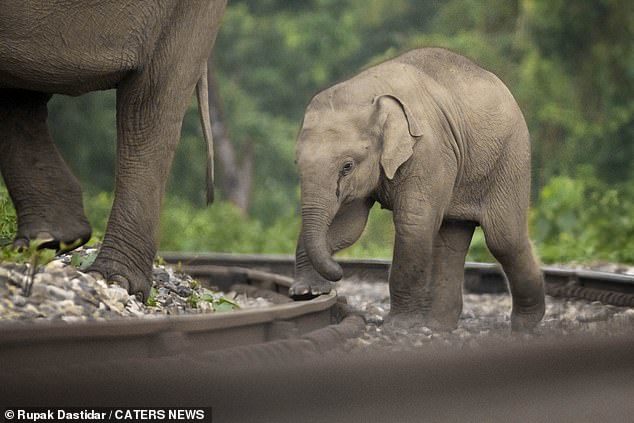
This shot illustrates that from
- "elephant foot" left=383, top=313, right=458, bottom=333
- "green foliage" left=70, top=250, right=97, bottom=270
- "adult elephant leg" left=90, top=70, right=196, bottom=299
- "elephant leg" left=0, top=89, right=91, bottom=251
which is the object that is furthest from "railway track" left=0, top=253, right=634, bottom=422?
"elephant foot" left=383, top=313, right=458, bottom=333

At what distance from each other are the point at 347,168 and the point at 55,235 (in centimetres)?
153

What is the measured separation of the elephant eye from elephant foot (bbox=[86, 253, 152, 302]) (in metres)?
1.21

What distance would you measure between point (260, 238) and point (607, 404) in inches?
515

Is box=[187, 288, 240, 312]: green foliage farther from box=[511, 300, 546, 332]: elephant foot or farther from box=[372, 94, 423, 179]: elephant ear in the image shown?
box=[511, 300, 546, 332]: elephant foot

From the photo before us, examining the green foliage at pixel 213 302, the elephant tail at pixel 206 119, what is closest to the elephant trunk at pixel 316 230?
the green foliage at pixel 213 302

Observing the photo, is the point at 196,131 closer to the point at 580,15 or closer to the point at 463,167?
the point at 580,15

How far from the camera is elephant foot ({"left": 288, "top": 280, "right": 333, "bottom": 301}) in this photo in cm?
672

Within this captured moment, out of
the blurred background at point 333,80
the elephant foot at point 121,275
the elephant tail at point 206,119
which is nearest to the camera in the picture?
the elephant foot at point 121,275

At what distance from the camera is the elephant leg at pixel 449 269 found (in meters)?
6.75

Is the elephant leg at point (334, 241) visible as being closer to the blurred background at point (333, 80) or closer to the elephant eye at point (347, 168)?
the elephant eye at point (347, 168)

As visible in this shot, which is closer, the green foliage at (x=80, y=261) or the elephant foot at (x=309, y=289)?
the green foliage at (x=80, y=261)

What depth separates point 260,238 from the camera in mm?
15750

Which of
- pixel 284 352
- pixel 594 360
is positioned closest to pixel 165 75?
pixel 284 352

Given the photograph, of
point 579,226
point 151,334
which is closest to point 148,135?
point 151,334
